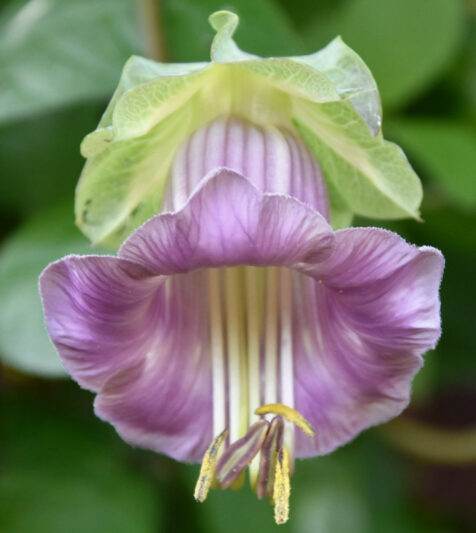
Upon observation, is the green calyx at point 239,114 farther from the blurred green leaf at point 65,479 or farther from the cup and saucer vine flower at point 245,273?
the blurred green leaf at point 65,479

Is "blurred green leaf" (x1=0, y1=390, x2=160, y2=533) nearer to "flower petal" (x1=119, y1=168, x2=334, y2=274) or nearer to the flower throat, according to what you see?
the flower throat

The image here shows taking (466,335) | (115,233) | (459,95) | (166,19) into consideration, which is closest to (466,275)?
(466,335)

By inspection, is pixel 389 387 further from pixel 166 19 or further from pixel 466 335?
pixel 466 335

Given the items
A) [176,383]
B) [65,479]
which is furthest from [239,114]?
[65,479]

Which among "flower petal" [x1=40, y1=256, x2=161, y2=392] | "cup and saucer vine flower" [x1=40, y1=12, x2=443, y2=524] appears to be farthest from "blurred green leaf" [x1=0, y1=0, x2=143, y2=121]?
"flower petal" [x1=40, y1=256, x2=161, y2=392]

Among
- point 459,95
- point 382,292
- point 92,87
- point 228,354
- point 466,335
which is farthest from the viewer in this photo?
point 466,335

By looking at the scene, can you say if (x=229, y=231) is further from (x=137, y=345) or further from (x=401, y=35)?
(x=401, y=35)
